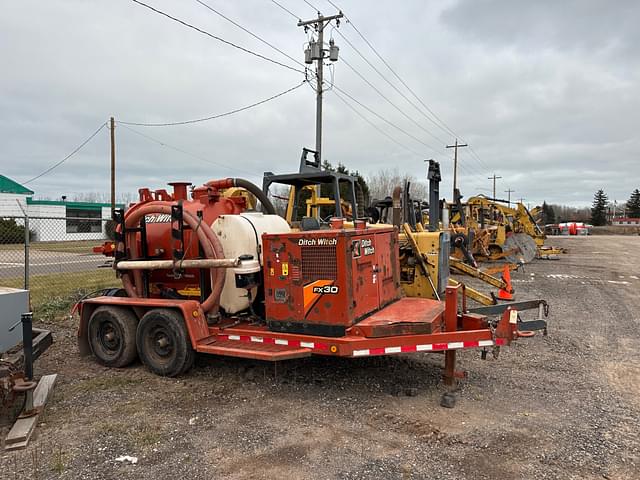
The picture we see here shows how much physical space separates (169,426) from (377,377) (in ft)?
7.28

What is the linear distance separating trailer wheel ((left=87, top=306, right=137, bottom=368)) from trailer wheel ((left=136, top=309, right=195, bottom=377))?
20 cm

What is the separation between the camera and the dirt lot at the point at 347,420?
3502mm

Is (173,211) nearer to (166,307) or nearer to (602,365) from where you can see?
(166,307)

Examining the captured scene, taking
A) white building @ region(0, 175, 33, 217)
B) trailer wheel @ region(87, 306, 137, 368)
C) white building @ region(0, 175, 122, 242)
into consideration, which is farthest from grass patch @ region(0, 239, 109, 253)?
white building @ region(0, 175, 33, 217)

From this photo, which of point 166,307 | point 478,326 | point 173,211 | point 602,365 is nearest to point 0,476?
point 166,307

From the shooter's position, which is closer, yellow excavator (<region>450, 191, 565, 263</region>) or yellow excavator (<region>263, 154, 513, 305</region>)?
yellow excavator (<region>263, 154, 513, 305</region>)

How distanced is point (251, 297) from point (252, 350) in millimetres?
826

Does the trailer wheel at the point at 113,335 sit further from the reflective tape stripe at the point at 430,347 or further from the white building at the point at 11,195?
the white building at the point at 11,195

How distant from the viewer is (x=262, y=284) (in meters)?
5.66

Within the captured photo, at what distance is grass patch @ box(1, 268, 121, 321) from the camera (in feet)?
28.4

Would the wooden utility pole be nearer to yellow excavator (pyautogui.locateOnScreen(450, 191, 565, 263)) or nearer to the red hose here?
yellow excavator (pyautogui.locateOnScreen(450, 191, 565, 263))

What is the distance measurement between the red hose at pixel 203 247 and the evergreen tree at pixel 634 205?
104914 mm

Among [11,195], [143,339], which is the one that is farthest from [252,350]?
[11,195]

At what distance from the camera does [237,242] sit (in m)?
5.31
